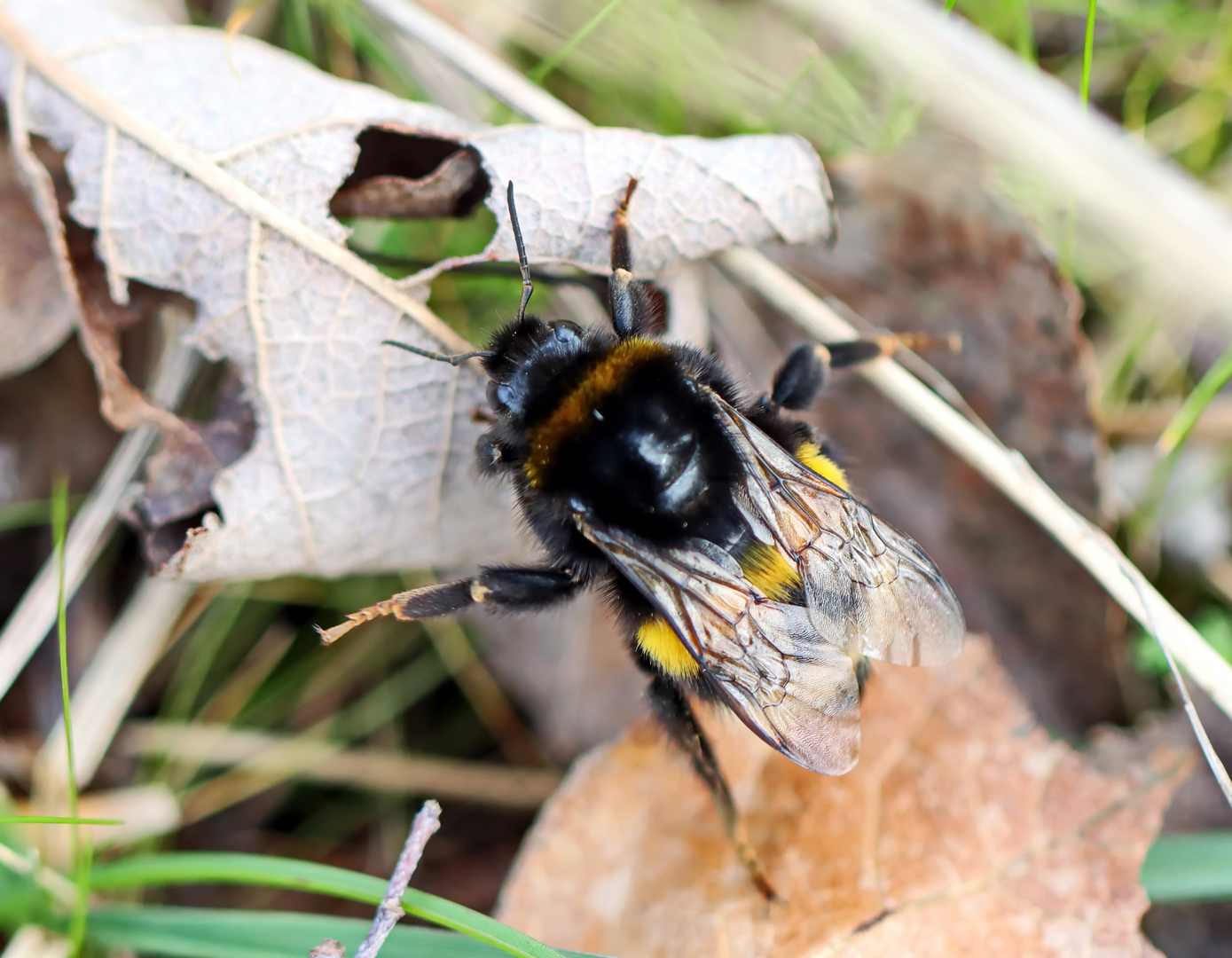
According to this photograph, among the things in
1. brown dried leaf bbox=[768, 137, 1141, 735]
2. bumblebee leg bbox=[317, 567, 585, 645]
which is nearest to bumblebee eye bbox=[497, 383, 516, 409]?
bumblebee leg bbox=[317, 567, 585, 645]

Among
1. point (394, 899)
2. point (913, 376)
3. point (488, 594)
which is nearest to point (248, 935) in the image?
point (394, 899)

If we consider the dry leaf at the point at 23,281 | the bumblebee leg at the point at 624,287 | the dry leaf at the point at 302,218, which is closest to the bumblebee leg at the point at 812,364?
the dry leaf at the point at 302,218

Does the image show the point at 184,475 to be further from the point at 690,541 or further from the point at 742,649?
the point at 742,649

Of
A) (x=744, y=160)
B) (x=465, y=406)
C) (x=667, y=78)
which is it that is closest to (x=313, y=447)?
(x=465, y=406)

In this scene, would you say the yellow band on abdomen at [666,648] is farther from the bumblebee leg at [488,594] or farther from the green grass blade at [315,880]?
the green grass blade at [315,880]

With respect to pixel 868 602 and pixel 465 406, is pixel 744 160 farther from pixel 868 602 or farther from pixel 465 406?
pixel 868 602

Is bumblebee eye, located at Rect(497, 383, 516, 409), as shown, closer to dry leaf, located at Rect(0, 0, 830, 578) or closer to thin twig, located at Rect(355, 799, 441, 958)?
dry leaf, located at Rect(0, 0, 830, 578)
